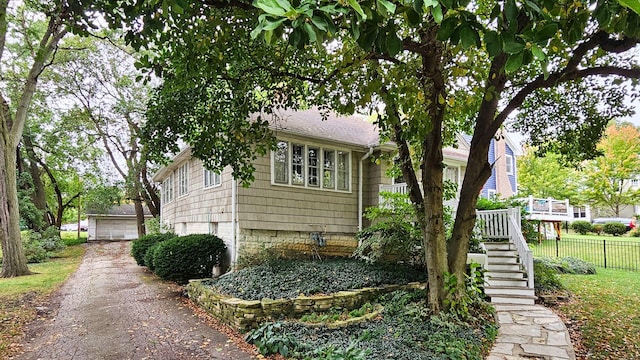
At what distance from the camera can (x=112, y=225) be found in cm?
3159

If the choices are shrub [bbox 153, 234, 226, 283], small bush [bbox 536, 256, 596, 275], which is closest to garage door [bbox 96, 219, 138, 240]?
shrub [bbox 153, 234, 226, 283]

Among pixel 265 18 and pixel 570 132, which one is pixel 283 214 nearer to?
pixel 570 132

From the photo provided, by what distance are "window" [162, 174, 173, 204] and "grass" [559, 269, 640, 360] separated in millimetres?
15419

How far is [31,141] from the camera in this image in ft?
66.2

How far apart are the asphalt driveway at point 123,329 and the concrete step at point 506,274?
6.01m

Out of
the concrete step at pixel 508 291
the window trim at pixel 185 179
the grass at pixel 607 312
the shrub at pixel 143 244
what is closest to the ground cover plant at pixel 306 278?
the concrete step at pixel 508 291

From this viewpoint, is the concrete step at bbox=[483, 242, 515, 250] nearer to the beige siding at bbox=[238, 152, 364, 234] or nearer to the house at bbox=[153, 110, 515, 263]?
the house at bbox=[153, 110, 515, 263]

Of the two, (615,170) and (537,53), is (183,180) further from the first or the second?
(615,170)

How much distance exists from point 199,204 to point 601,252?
16214mm

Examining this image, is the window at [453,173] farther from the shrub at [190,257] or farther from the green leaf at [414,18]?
the green leaf at [414,18]

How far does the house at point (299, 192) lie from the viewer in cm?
966

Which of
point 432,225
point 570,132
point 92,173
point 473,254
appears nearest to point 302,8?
point 432,225

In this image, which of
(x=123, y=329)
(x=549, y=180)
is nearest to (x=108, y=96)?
(x=123, y=329)

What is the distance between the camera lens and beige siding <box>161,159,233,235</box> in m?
10.1
